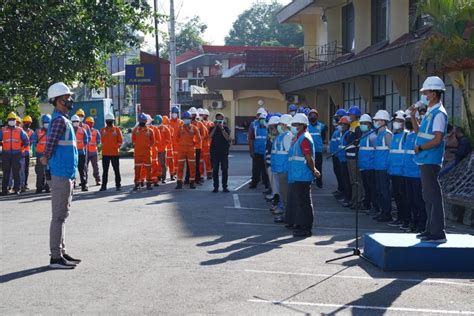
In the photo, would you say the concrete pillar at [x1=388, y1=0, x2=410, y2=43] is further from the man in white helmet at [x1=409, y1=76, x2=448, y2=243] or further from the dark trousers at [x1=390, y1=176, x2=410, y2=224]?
the man in white helmet at [x1=409, y1=76, x2=448, y2=243]

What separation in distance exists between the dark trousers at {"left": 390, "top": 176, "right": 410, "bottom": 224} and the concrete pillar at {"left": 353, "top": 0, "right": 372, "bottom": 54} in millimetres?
17179

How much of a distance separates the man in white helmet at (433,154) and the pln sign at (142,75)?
1208 inches

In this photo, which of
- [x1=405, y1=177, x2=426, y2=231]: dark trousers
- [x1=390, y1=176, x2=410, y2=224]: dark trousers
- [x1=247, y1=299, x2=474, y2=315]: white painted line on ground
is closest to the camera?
[x1=247, y1=299, x2=474, y2=315]: white painted line on ground

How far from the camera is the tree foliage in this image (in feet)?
70.8

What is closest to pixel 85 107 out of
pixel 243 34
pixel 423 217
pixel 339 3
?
pixel 339 3

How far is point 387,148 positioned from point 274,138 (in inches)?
95.9

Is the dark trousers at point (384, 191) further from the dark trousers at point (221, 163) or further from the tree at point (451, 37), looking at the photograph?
the dark trousers at point (221, 163)

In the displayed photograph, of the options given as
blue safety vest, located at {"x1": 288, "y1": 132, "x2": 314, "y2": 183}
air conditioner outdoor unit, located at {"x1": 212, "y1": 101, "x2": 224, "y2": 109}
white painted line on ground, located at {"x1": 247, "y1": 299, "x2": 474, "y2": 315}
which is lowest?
white painted line on ground, located at {"x1": 247, "y1": 299, "x2": 474, "y2": 315}

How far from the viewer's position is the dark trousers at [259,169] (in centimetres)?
1975

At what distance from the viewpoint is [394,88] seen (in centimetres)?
2573

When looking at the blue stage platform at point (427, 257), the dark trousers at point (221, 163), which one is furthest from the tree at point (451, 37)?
the blue stage platform at point (427, 257)

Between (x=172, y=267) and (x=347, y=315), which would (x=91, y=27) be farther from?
(x=347, y=315)

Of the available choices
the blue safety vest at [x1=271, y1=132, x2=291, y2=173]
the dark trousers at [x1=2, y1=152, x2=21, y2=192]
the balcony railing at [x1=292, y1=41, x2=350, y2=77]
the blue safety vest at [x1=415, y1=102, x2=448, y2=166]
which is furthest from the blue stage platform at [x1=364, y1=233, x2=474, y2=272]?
the balcony railing at [x1=292, y1=41, x2=350, y2=77]

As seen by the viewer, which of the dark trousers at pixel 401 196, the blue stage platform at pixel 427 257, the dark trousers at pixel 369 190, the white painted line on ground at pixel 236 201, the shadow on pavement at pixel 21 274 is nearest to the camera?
the shadow on pavement at pixel 21 274
